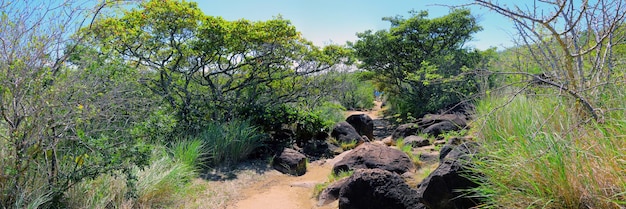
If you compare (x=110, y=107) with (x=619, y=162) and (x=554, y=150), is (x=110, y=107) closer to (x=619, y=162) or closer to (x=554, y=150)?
(x=554, y=150)

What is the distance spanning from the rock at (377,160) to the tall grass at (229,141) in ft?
7.13

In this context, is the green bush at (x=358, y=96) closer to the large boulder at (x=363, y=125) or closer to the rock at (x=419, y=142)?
the large boulder at (x=363, y=125)

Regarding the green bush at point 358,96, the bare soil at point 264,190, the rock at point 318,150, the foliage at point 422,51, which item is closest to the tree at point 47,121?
the bare soil at point 264,190

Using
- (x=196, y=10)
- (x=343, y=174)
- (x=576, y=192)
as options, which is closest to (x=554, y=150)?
(x=576, y=192)

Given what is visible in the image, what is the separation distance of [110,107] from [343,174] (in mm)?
3329

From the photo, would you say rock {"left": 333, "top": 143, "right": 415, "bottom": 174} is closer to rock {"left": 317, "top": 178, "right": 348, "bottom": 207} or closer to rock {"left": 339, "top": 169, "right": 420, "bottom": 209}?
rock {"left": 317, "top": 178, "right": 348, "bottom": 207}

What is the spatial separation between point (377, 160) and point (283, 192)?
58.9 inches

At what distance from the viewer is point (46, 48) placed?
343 cm

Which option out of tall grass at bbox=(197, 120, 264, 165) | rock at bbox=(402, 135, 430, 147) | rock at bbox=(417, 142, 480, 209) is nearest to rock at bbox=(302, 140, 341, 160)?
tall grass at bbox=(197, 120, 264, 165)

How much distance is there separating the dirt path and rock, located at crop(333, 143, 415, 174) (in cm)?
63

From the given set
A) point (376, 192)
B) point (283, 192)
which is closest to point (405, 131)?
point (283, 192)

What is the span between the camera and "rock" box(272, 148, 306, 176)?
7293mm

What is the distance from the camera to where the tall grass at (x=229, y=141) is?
7.17 metres

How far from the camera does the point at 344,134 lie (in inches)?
377
